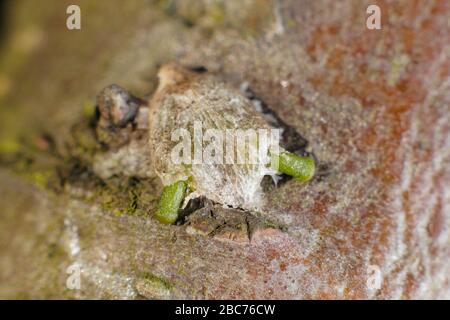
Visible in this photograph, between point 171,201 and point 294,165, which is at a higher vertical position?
point 294,165

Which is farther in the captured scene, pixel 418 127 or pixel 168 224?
pixel 418 127

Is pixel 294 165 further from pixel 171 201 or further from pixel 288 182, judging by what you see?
pixel 171 201

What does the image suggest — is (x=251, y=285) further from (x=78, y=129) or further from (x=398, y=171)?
(x=78, y=129)

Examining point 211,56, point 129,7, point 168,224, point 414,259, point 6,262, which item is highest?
point 129,7

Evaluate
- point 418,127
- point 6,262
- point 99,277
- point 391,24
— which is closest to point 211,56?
point 391,24

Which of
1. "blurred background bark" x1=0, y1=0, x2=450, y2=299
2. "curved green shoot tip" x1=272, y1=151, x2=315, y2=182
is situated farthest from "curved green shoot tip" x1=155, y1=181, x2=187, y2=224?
"curved green shoot tip" x1=272, y1=151, x2=315, y2=182

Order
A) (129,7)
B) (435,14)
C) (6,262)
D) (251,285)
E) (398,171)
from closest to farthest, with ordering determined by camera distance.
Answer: (251,285) → (398,171) → (435,14) → (6,262) → (129,7)

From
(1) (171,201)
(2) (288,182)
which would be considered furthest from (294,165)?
(1) (171,201)
